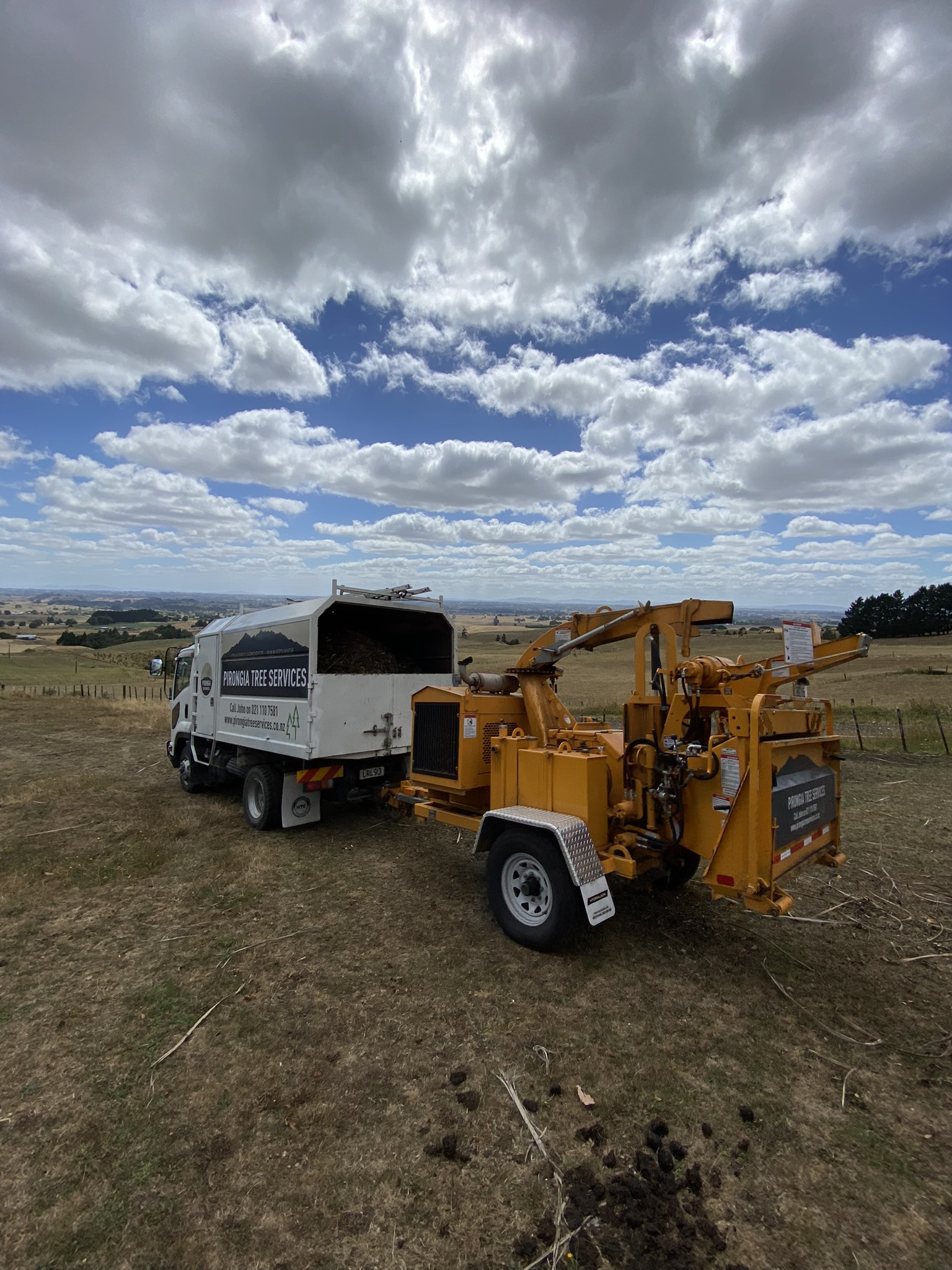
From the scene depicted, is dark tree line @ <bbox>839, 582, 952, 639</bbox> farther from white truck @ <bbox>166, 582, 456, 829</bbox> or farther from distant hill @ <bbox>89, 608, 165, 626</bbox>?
distant hill @ <bbox>89, 608, 165, 626</bbox>

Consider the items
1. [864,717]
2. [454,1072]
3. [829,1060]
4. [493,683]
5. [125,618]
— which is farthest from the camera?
[125,618]

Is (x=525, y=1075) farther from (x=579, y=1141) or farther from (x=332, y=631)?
(x=332, y=631)

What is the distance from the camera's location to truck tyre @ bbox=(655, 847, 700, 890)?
5848 mm

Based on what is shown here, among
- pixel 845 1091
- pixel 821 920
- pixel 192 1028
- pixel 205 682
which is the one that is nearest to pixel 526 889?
pixel 845 1091

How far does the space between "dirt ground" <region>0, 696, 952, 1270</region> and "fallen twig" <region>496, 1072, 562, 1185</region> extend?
0.03m

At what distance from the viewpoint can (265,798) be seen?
8.25 m

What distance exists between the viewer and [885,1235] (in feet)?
8.21

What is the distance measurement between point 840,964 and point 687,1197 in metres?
2.68

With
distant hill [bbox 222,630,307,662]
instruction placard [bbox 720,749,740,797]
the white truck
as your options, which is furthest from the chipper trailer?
distant hill [bbox 222,630,307,662]

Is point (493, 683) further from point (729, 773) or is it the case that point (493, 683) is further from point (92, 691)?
point (92, 691)

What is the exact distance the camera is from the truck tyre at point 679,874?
19.2 ft

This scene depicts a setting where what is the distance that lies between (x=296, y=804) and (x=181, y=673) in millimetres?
4648

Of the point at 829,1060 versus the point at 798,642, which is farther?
the point at 798,642

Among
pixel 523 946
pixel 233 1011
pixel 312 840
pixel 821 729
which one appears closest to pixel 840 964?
pixel 821 729
